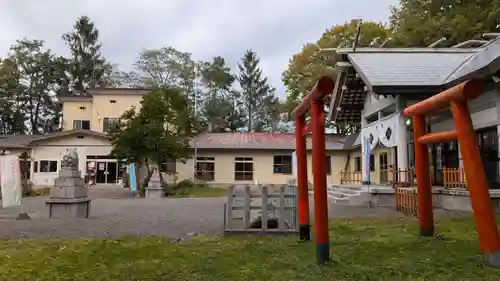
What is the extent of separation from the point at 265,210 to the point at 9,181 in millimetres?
8051

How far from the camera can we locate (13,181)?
1173cm

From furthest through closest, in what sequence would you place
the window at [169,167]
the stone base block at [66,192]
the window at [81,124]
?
the window at [81,124] < the window at [169,167] < the stone base block at [66,192]

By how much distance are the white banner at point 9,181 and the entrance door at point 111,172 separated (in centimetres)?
1875

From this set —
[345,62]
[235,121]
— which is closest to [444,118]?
[345,62]

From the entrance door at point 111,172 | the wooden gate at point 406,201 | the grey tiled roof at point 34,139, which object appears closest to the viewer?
the wooden gate at point 406,201

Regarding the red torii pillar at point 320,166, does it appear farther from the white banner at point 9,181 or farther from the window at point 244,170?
the window at point 244,170

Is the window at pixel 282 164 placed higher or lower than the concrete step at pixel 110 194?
higher

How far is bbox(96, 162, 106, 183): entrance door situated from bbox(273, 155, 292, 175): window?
1233cm

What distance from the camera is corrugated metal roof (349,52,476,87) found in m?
13.1

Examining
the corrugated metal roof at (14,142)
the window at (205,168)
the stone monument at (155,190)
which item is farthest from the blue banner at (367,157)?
the corrugated metal roof at (14,142)

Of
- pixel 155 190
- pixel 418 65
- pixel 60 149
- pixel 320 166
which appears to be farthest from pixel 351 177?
pixel 320 166

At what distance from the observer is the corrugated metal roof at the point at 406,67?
13078 millimetres

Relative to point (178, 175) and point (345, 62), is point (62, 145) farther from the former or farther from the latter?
point (345, 62)

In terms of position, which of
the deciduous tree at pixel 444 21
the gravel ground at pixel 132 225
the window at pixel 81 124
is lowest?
the gravel ground at pixel 132 225
